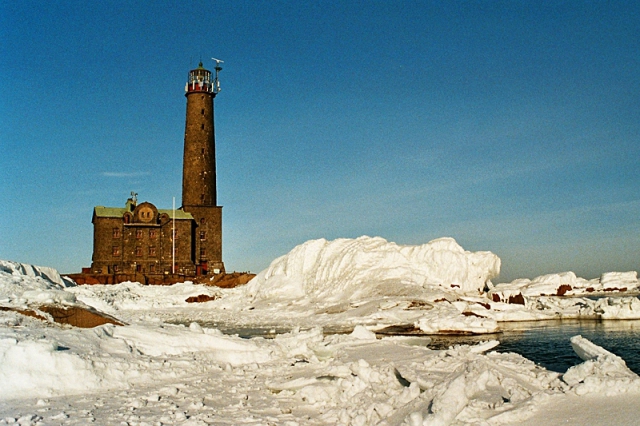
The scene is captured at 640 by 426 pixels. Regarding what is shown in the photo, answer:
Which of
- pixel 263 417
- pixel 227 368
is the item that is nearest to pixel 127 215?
pixel 227 368

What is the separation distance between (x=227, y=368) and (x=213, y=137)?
43.7 meters

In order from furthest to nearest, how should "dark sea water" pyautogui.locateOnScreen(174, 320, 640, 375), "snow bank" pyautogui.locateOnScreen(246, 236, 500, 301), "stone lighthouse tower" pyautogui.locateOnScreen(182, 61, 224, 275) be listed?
"stone lighthouse tower" pyautogui.locateOnScreen(182, 61, 224, 275) → "snow bank" pyautogui.locateOnScreen(246, 236, 500, 301) → "dark sea water" pyautogui.locateOnScreen(174, 320, 640, 375)

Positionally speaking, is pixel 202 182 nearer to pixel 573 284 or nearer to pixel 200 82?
pixel 200 82

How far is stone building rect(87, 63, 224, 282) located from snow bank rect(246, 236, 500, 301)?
629 inches

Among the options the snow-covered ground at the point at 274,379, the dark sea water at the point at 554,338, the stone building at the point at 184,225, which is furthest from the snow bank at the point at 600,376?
the stone building at the point at 184,225

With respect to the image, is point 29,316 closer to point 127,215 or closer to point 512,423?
point 512,423

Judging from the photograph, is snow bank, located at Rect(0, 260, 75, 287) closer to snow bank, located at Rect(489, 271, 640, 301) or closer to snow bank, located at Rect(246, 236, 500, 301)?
snow bank, located at Rect(246, 236, 500, 301)

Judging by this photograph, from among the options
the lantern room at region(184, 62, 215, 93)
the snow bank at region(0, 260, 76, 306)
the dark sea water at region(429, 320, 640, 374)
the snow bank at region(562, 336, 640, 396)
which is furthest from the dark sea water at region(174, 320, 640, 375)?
the lantern room at region(184, 62, 215, 93)

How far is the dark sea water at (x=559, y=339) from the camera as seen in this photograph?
49.0 feet

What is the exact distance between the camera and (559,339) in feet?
63.2

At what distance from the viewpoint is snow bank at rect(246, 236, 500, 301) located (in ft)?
99.1

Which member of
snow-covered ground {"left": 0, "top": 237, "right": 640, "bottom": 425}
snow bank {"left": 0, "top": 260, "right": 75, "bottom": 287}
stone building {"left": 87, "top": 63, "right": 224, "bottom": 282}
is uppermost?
stone building {"left": 87, "top": 63, "right": 224, "bottom": 282}

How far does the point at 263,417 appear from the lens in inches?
348

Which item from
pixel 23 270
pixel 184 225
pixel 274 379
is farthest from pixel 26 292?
pixel 184 225
